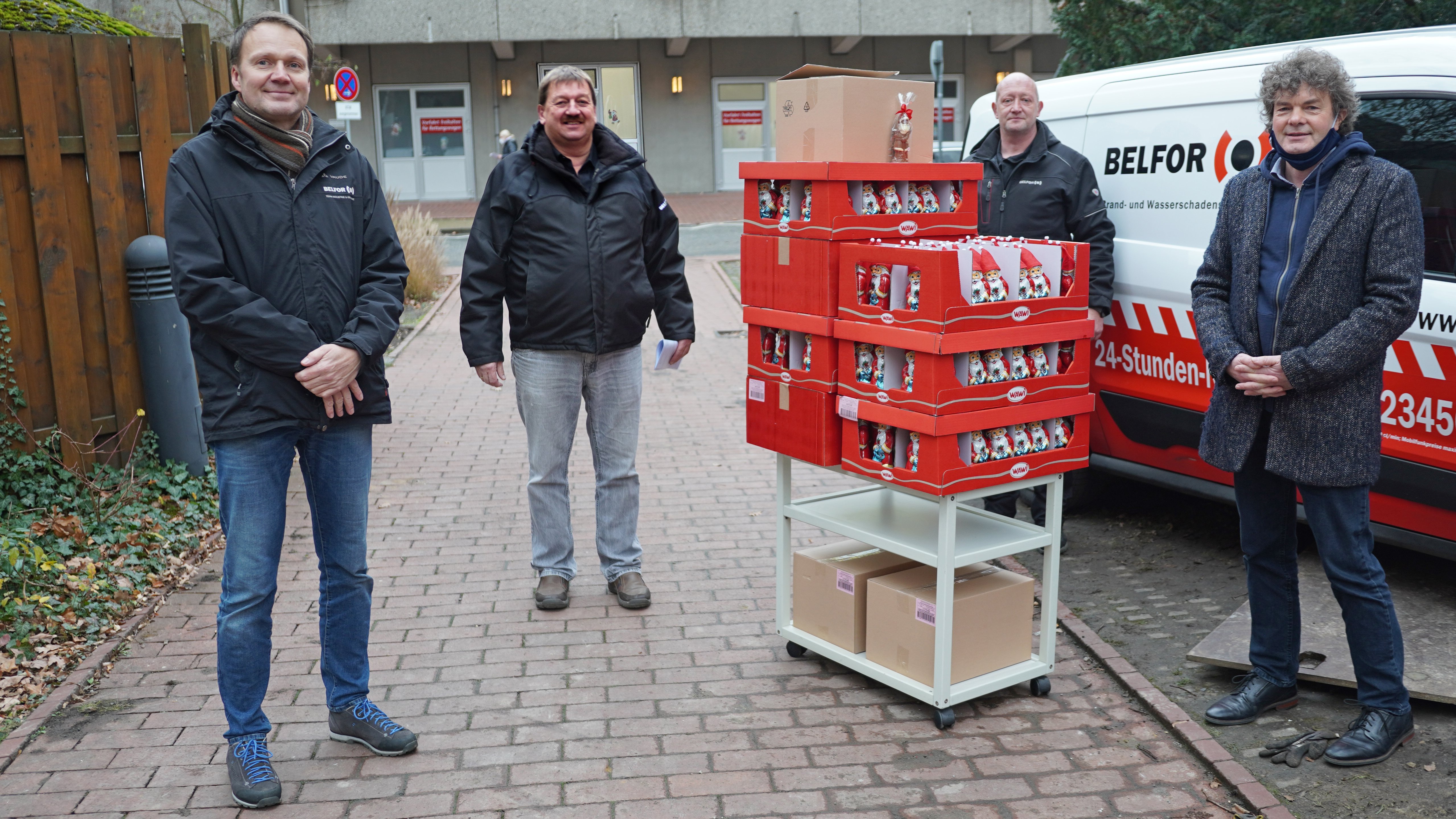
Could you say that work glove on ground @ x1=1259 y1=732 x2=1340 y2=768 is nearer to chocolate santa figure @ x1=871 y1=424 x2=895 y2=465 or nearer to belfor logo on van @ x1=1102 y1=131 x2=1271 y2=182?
chocolate santa figure @ x1=871 y1=424 x2=895 y2=465

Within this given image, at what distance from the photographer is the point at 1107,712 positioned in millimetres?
4141

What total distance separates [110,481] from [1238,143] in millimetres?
5630

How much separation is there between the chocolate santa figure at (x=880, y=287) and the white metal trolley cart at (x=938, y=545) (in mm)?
620

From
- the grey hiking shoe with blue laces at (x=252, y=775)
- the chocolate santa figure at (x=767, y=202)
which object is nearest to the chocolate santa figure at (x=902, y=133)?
the chocolate santa figure at (x=767, y=202)

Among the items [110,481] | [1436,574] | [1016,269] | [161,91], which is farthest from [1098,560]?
[161,91]

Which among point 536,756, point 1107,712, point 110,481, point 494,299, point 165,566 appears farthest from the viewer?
point 110,481

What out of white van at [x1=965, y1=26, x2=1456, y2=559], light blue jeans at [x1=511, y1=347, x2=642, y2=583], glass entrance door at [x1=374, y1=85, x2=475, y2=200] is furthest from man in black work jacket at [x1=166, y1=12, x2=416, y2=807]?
glass entrance door at [x1=374, y1=85, x2=475, y2=200]

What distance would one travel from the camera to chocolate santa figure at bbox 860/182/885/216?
13.7ft

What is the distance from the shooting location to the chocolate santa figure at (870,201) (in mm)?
4176

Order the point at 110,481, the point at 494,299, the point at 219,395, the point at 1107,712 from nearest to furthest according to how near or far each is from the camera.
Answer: the point at 219,395, the point at 1107,712, the point at 494,299, the point at 110,481

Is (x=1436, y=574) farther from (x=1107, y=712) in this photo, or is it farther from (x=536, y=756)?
(x=536, y=756)

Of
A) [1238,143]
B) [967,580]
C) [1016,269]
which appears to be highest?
[1238,143]

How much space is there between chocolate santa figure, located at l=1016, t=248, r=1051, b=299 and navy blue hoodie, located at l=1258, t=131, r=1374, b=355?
0.66m

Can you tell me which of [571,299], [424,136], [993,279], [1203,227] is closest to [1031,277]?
[993,279]
